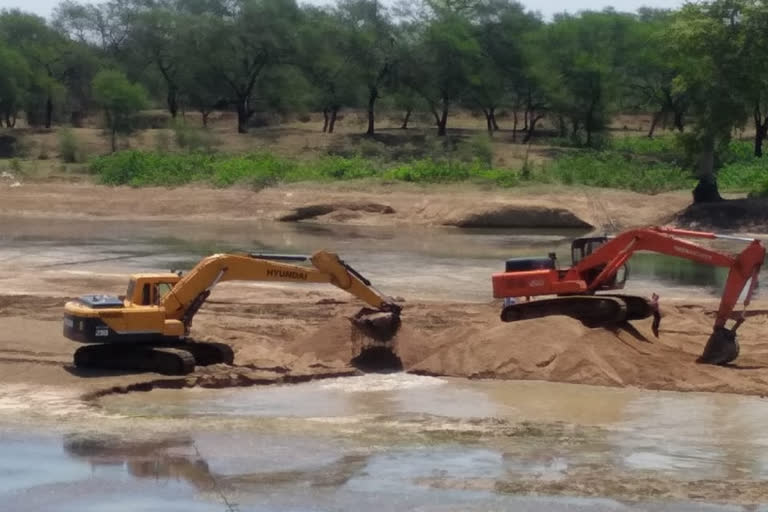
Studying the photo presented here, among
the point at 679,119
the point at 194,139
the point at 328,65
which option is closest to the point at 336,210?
the point at 194,139

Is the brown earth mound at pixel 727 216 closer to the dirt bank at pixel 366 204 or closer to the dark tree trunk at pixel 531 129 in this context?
the dirt bank at pixel 366 204

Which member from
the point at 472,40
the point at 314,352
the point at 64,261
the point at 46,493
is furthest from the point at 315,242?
the point at 472,40

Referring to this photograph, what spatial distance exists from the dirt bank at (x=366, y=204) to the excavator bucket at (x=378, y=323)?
2453 cm

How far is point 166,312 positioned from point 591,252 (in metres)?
7.37

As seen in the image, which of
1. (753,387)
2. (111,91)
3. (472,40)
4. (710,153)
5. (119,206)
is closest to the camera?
(753,387)

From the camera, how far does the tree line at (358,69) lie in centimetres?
7112

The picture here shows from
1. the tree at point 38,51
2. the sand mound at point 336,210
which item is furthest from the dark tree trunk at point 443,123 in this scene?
the sand mound at point 336,210

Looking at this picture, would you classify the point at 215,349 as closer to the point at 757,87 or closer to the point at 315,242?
the point at 315,242

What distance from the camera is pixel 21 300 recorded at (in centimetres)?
2734

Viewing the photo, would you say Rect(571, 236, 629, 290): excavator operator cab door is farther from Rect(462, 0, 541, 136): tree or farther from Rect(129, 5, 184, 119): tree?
Rect(129, 5, 184, 119): tree

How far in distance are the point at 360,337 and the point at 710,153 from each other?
26860mm

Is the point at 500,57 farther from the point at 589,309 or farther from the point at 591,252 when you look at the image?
the point at 589,309

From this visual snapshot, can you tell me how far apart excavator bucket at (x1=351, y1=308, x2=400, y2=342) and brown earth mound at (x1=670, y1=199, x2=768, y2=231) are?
25223mm

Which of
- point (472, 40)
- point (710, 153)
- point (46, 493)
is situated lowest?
point (46, 493)
